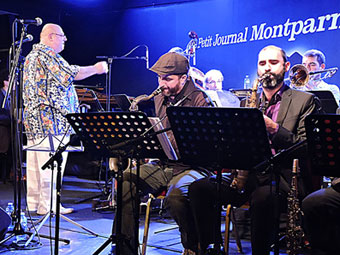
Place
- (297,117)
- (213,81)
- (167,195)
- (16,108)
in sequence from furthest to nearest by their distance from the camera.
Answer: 1. (213,81)
2. (16,108)
3. (167,195)
4. (297,117)

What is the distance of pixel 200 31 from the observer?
9586 millimetres

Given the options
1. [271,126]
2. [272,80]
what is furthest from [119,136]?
[272,80]

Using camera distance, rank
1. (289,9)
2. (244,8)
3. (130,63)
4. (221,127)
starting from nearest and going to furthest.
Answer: (221,127)
(289,9)
(244,8)
(130,63)

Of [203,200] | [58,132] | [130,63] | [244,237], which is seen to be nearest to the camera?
[203,200]

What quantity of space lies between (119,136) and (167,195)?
0.70 meters

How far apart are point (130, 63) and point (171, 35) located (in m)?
1.35

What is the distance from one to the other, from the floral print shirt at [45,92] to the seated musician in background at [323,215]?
9.01ft

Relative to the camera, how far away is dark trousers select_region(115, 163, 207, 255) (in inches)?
136

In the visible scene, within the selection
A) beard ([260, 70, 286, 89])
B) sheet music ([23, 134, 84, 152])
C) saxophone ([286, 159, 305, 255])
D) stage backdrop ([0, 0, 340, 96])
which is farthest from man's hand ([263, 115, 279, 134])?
stage backdrop ([0, 0, 340, 96])

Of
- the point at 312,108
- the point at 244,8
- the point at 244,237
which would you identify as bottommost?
the point at 244,237

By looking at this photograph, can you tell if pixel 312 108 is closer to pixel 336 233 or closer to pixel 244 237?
pixel 336 233

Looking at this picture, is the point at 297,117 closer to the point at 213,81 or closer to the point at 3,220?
the point at 3,220

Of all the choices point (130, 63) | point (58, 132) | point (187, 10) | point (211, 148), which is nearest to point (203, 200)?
point (211, 148)

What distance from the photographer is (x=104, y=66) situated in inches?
196
